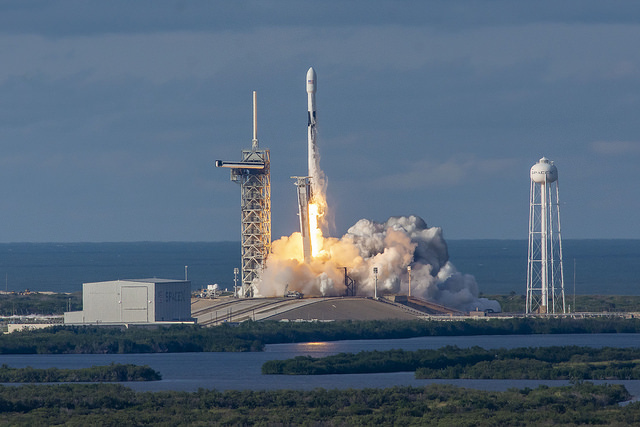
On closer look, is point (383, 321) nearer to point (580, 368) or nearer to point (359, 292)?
point (359, 292)

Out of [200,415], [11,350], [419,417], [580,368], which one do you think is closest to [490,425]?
[419,417]

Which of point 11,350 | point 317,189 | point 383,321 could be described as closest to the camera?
point 11,350

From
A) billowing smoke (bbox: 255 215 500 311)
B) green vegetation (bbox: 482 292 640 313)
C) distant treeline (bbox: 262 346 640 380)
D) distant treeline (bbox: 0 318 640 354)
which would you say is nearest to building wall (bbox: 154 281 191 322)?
distant treeline (bbox: 0 318 640 354)

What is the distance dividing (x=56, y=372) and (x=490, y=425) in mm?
28156

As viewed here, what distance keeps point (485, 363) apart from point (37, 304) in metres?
64.2

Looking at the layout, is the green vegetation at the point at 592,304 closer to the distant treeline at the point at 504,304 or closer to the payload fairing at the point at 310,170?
the distant treeline at the point at 504,304

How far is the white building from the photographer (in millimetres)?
97812

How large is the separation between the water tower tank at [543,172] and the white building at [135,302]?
26.0m

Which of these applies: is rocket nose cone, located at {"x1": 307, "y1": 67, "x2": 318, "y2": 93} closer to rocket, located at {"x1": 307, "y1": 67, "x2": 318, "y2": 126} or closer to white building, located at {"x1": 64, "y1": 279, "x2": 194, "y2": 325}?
rocket, located at {"x1": 307, "y1": 67, "x2": 318, "y2": 126}

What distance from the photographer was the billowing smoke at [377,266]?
10962 cm

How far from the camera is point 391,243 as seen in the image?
111750 millimetres

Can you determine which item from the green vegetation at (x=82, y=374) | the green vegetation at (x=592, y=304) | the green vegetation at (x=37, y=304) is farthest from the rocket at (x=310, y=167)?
the green vegetation at (x=82, y=374)

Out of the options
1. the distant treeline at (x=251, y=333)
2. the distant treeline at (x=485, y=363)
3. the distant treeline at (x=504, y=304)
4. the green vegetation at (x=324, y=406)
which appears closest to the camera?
the green vegetation at (x=324, y=406)

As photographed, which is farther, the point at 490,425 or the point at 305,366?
the point at 305,366
